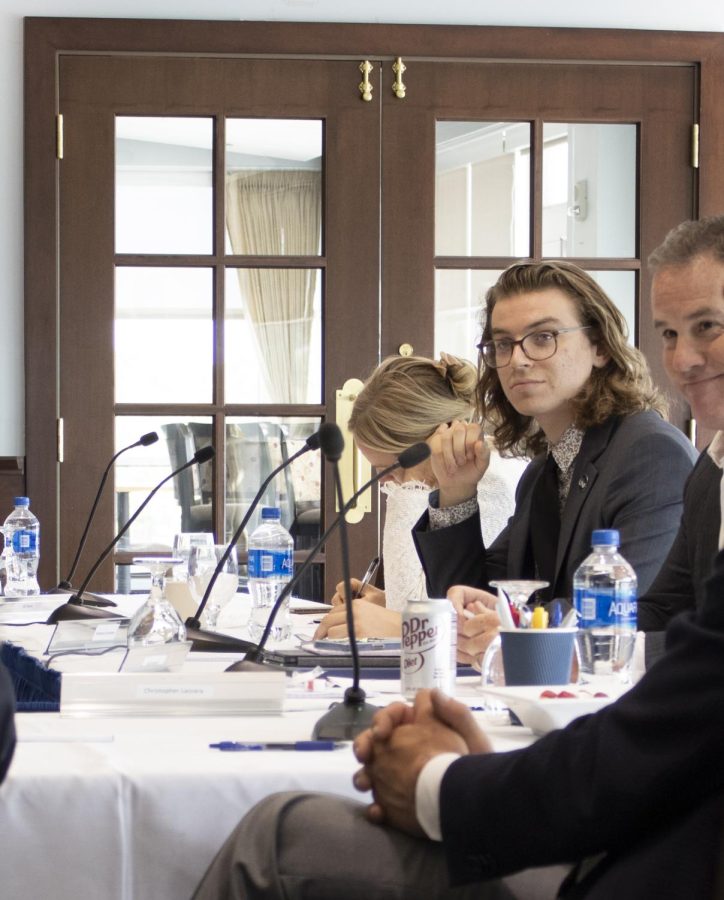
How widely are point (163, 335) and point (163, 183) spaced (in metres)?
0.49

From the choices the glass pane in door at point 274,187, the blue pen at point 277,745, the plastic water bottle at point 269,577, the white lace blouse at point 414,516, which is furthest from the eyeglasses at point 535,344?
the glass pane in door at point 274,187

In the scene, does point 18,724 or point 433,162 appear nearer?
point 18,724

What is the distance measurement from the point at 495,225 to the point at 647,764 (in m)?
3.28

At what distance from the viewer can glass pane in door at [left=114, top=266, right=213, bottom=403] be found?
398 centimetres

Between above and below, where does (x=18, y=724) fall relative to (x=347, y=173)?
below

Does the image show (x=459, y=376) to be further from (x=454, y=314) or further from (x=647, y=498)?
(x=454, y=314)

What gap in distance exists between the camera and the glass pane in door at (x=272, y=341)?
13.2 feet

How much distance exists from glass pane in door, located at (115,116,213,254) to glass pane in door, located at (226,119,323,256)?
9 cm

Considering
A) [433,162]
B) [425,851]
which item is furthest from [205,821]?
[433,162]

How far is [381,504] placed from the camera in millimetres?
4004

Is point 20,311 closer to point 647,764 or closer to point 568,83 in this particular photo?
point 568,83

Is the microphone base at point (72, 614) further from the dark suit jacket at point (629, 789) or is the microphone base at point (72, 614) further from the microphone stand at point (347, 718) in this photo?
the dark suit jacket at point (629, 789)

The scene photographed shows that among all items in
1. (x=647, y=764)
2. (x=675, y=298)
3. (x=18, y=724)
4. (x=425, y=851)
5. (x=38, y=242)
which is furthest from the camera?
(x=38, y=242)

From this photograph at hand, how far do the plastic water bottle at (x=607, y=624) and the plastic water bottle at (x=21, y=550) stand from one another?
189 cm
